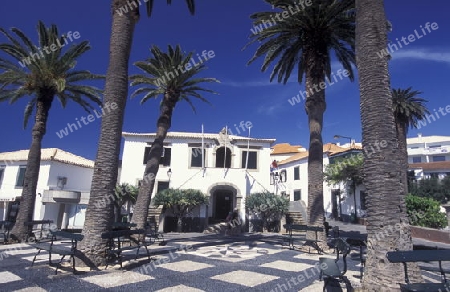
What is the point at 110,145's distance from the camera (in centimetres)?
797

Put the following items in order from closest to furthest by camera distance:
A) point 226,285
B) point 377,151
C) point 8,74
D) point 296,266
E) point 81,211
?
point 377,151 → point 226,285 → point 296,266 → point 8,74 → point 81,211

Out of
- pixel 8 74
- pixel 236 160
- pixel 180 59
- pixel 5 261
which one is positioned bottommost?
pixel 5 261

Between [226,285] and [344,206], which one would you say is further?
[344,206]

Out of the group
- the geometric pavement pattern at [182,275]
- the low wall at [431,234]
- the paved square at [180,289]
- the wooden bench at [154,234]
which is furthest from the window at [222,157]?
the paved square at [180,289]

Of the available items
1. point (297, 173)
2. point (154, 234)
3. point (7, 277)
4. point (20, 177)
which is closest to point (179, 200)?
point (154, 234)

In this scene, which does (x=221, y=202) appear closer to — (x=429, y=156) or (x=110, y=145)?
(x=110, y=145)

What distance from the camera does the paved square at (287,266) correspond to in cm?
737

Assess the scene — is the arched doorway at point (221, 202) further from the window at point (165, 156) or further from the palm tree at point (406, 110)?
the palm tree at point (406, 110)

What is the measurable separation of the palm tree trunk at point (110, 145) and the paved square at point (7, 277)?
4.58 ft

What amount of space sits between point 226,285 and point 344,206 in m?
28.4

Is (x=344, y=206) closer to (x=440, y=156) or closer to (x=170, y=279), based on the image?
(x=170, y=279)

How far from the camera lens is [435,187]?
99.9 ft

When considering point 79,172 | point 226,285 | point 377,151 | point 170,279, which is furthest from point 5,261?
point 79,172

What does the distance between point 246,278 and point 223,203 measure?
56.8ft
